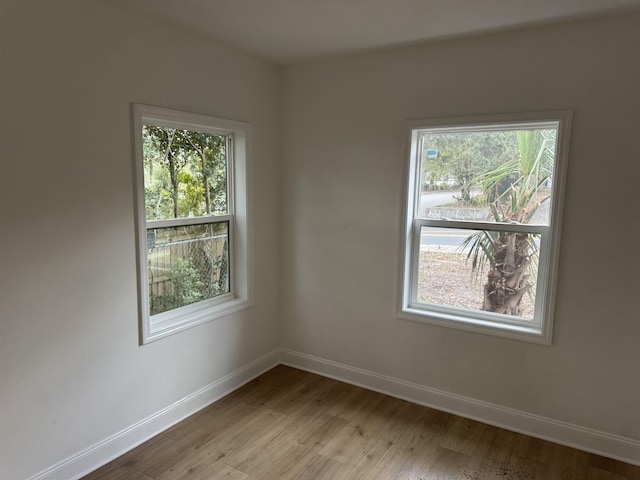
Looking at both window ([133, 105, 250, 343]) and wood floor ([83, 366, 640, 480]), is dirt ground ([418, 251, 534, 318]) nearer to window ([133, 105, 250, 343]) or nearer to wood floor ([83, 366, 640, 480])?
wood floor ([83, 366, 640, 480])

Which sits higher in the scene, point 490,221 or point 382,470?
point 490,221

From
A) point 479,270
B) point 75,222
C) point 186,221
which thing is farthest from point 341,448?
point 75,222

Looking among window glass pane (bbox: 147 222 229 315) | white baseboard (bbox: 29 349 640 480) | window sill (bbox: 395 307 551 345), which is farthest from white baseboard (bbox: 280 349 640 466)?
window glass pane (bbox: 147 222 229 315)

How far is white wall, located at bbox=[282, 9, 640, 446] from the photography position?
7.70ft

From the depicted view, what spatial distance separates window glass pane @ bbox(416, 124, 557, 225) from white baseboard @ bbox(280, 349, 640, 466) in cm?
128

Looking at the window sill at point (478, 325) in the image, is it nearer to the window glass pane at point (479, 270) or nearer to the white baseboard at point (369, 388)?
the window glass pane at point (479, 270)

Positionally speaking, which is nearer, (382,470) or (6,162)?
(6,162)

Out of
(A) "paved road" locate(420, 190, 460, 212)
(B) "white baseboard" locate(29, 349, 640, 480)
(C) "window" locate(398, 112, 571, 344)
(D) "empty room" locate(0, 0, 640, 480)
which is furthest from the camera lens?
(A) "paved road" locate(420, 190, 460, 212)

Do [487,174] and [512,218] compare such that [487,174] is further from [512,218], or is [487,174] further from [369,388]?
[369,388]

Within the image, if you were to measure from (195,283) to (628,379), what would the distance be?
2837 millimetres

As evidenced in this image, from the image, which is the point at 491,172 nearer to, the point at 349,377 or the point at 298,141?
the point at 298,141

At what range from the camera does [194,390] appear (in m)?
2.91

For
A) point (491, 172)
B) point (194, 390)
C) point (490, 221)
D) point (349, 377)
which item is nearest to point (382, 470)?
point (349, 377)

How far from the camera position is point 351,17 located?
7.73ft
